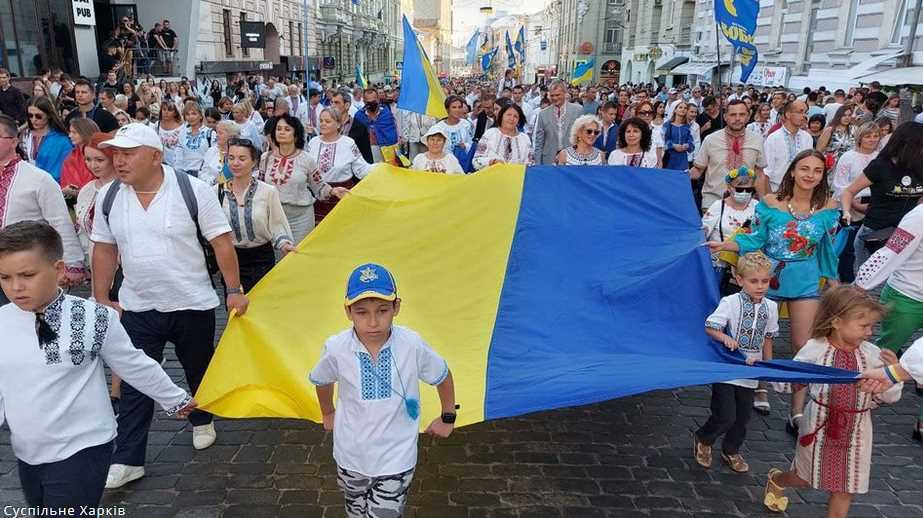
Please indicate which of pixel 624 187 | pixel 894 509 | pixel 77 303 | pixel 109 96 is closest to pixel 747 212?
pixel 624 187

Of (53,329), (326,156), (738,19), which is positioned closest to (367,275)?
(53,329)

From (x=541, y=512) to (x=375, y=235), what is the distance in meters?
2.10

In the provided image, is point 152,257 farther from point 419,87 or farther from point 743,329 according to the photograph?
point 419,87

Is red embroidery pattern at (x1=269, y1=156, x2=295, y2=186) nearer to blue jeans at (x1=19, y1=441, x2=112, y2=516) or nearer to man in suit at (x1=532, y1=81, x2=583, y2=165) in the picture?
blue jeans at (x1=19, y1=441, x2=112, y2=516)

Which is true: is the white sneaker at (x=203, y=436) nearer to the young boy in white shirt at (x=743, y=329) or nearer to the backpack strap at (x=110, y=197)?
the backpack strap at (x=110, y=197)

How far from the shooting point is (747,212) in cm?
500

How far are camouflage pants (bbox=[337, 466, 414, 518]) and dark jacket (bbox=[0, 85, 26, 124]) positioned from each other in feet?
36.2

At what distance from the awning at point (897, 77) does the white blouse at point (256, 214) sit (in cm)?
1798

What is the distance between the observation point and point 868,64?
20500 mm

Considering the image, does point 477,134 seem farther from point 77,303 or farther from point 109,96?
point 77,303

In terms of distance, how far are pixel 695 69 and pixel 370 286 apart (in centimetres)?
3738

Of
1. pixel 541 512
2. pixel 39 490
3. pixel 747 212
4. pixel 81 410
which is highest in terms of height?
pixel 747 212

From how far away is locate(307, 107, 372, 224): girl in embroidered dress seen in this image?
20.6 feet

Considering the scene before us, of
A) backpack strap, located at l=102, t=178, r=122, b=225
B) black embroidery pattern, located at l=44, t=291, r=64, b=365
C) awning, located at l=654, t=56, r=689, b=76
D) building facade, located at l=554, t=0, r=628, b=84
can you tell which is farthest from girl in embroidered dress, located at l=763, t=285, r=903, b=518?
building facade, located at l=554, t=0, r=628, b=84
